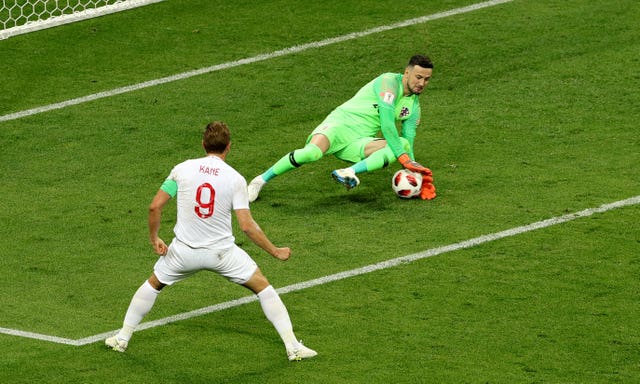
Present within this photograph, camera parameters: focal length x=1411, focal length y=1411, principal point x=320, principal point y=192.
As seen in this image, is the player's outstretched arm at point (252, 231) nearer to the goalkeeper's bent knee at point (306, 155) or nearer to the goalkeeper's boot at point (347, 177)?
the goalkeeper's boot at point (347, 177)

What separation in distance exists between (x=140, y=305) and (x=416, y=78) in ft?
13.9

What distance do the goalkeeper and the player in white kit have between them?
3.30 metres

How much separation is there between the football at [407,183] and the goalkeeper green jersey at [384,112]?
24cm

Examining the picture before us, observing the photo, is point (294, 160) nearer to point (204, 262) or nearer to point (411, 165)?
point (411, 165)

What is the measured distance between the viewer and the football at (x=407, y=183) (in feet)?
42.9

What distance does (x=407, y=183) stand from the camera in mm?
13086

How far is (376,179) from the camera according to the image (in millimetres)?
13898

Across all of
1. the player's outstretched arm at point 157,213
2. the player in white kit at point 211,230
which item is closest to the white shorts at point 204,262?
the player in white kit at point 211,230

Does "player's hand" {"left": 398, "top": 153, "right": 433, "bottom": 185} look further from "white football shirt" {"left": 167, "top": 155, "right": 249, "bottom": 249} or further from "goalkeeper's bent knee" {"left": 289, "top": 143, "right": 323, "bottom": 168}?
"white football shirt" {"left": 167, "top": 155, "right": 249, "bottom": 249}

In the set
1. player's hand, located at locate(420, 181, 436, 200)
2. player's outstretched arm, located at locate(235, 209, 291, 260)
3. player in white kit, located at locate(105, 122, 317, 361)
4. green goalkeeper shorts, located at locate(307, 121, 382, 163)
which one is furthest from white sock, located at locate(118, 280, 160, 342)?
player's hand, located at locate(420, 181, 436, 200)

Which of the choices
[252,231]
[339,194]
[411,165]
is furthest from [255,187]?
[252,231]

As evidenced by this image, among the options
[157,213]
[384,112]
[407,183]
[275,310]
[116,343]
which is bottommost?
[407,183]

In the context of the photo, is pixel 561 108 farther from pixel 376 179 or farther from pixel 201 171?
pixel 201 171

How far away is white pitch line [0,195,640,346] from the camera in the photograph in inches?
406
